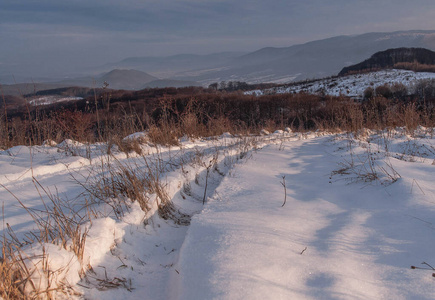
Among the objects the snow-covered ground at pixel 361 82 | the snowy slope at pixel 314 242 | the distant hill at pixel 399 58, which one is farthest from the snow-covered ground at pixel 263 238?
the distant hill at pixel 399 58

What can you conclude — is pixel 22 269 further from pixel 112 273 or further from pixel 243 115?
pixel 243 115

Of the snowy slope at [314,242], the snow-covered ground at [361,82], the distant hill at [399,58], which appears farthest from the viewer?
the distant hill at [399,58]

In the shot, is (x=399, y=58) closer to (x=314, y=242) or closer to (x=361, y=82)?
(x=361, y=82)

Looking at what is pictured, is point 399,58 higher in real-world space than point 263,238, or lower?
higher

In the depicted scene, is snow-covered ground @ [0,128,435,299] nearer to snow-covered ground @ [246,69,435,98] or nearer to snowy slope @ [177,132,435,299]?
snowy slope @ [177,132,435,299]

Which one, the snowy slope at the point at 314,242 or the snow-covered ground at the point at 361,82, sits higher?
the snow-covered ground at the point at 361,82

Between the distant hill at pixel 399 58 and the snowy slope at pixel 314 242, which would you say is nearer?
the snowy slope at pixel 314 242

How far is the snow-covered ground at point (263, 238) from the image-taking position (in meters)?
1.48

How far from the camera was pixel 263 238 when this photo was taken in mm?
1896

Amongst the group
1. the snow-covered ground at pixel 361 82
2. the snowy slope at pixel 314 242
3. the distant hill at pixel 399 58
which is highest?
the distant hill at pixel 399 58

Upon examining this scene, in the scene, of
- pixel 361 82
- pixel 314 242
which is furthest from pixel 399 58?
pixel 314 242

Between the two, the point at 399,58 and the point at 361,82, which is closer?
the point at 361,82

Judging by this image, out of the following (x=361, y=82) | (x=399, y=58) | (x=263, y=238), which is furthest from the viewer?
(x=399, y=58)

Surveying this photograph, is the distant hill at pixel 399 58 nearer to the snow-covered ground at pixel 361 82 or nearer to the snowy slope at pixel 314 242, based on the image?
the snow-covered ground at pixel 361 82
